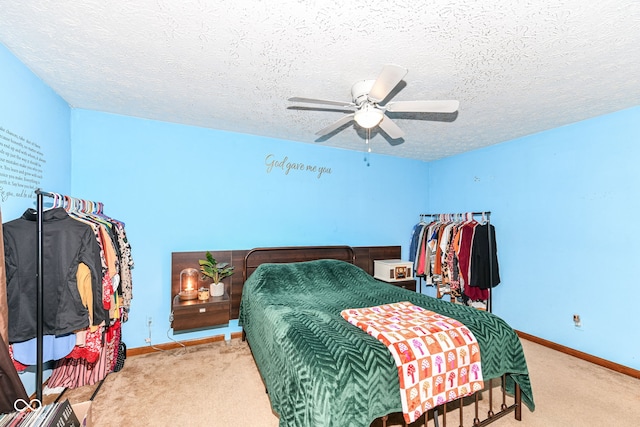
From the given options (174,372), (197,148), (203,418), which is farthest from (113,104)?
(203,418)

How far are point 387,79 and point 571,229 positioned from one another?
3239 millimetres

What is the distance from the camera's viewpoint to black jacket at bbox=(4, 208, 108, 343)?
189 centimetres

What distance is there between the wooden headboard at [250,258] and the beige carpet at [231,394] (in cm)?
78

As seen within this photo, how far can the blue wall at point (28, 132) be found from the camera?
6.56 feet

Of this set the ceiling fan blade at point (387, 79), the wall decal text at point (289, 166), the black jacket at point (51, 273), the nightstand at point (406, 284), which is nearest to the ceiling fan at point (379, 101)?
the ceiling fan blade at point (387, 79)

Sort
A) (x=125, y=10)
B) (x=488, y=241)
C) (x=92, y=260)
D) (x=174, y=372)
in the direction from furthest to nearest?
(x=488, y=241) < (x=174, y=372) < (x=92, y=260) < (x=125, y=10)

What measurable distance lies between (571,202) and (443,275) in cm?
182

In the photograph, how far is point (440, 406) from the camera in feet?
7.64

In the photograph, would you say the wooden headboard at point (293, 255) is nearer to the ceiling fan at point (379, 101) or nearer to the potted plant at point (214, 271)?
the potted plant at point (214, 271)

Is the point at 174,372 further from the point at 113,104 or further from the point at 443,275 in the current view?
the point at 443,275

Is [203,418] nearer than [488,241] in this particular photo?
Yes

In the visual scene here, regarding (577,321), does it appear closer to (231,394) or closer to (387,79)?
(387,79)

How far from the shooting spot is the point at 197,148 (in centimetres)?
356

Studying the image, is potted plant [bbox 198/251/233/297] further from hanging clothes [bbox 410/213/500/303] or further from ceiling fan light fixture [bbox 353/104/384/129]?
hanging clothes [bbox 410/213/500/303]
